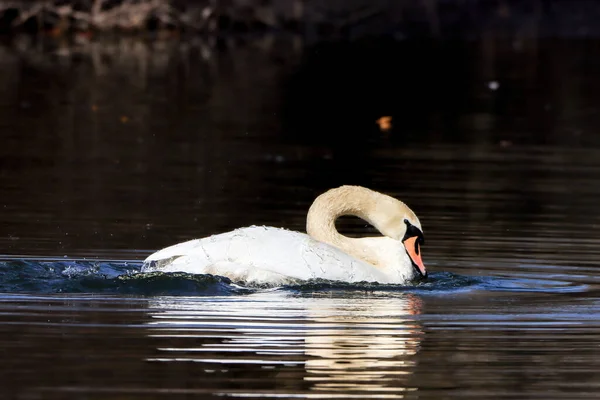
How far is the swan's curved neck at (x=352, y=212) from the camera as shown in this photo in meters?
11.3

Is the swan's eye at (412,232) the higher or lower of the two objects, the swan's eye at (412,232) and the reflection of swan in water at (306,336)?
the higher

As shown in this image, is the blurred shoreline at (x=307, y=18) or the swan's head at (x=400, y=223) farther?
the blurred shoreline at (x=307, y=18)

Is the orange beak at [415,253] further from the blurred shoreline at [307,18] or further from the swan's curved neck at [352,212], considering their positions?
the blurred shoreline at [307,18]

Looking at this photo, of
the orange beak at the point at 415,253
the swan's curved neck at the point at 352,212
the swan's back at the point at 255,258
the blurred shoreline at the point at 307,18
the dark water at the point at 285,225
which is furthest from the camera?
the blurred shoreline at the point at 307,18

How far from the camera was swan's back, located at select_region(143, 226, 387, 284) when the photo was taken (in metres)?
10.4

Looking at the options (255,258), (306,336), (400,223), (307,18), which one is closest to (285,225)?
(400,223)

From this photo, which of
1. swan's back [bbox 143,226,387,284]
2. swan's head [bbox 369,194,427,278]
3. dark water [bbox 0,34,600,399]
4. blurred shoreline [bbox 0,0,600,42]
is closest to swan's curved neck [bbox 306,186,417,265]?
swan's head [bbox 369,194,427,278]

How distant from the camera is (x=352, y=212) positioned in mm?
11680

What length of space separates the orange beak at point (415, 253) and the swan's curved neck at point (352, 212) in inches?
3.4

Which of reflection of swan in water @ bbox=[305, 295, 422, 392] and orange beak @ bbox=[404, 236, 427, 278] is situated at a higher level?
orange beak @ bbox=[404, 236, 427, 278]

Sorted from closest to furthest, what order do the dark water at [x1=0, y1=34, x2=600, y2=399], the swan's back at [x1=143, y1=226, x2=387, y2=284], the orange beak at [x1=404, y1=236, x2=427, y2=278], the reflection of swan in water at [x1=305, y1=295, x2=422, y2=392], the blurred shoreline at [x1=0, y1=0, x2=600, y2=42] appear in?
the reflection of swan in water at [x1=305, y1=295, x2=422, y2=392] < the dark water at [x1=0, y1=34, x2=600, y2=399] < the swan's back at [x1=143, y1=226, x2=387, y2=284] < the orange beak at [x1=404, y1=236, x2=427, y2=278] < the blurred shoreline at [x1=0, y1=0, x2=600, y2=42]

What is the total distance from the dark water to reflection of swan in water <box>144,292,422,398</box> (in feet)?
0.08

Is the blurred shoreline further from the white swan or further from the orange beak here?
the white swan

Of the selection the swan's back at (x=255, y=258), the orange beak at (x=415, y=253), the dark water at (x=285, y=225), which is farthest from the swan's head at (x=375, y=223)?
the swan's back at (x=255, y=258)
